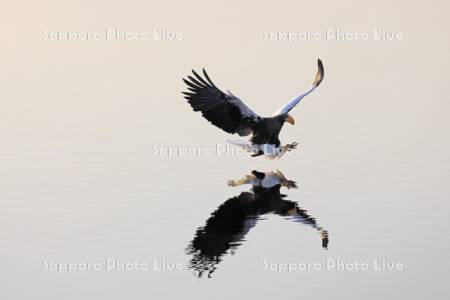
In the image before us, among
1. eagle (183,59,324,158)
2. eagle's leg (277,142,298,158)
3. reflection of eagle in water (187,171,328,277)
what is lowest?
reflection of eagle in water (187,171,328,277)

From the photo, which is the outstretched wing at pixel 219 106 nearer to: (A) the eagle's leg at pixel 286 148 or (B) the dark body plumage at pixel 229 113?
(B) the dark body plumage at pixel 229 113

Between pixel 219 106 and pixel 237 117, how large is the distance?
0.42m

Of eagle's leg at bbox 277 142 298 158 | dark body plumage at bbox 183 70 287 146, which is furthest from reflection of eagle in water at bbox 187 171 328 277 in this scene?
dark body plumage at bbox 183 70 287 146

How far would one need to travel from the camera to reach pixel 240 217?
56.9 ft

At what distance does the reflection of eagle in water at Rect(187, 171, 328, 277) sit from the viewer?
15508 mm

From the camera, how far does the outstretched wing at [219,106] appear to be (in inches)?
790

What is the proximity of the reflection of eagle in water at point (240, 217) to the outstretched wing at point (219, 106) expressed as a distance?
98cm

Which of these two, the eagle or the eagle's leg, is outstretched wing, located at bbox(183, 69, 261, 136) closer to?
the eagle

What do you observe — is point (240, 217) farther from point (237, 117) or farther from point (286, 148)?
point (286, 148)

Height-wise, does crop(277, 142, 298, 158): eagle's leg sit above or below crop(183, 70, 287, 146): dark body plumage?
below

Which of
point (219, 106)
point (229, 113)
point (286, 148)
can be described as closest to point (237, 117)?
point (229, 113)

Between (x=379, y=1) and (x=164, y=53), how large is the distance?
950cm

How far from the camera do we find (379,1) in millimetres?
36938

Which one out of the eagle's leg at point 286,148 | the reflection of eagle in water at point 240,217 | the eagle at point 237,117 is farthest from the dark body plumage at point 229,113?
the reflection of eagle in water at point 240,217
